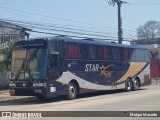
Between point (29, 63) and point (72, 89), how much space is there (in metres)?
2.82

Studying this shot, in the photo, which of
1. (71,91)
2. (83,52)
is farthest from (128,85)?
(71,91)

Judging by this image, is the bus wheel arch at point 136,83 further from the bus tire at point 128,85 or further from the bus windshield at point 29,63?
the bus windshield at point 29,63

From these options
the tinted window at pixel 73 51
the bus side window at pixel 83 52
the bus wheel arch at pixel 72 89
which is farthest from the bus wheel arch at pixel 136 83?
the tinted window at pixel 73 51

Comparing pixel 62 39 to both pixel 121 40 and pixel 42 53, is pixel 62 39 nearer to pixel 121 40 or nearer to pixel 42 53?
pixel 42 53

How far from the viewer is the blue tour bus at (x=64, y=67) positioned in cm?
2031

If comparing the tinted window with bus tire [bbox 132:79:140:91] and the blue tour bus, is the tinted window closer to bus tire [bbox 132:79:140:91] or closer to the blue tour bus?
the blue tour bus

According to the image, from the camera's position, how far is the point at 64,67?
70.0 ft

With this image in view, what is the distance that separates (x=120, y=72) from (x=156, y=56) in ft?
77.4

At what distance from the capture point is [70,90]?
21.8 metres

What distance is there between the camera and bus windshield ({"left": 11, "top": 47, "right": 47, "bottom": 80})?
20.3 m

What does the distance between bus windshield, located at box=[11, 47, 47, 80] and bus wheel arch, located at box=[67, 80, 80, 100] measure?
6.92 feet

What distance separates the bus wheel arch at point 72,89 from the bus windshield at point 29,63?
2108 mm

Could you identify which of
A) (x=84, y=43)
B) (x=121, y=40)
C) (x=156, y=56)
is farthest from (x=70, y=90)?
(x=156, y=56)

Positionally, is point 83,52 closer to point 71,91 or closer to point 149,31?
point 71,91
